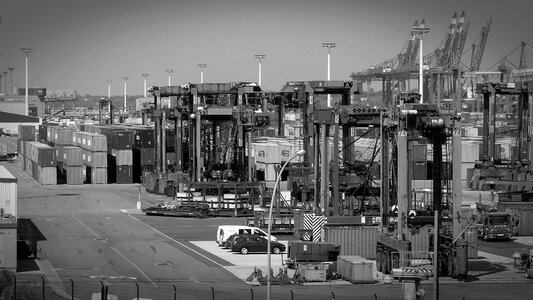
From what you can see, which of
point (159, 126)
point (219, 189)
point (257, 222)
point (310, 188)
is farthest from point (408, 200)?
point (159, 126)

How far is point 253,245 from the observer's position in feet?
175

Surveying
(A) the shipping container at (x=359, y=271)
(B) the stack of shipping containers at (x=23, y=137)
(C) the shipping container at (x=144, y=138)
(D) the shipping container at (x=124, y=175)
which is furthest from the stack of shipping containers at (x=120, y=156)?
(A) the shipping container at (x=359, y=271)

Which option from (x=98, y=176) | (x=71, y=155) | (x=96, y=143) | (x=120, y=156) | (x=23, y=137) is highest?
(x=23, y=137)

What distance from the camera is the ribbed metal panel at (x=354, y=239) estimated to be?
5172cm

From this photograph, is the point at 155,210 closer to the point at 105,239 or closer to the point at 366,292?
the point at 105,239

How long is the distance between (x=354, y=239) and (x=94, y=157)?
53830 mm

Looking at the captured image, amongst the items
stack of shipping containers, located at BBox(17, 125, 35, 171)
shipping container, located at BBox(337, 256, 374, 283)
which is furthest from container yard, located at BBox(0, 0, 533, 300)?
stack of shipping containers, located at BBox(17, 125, 35, 171)

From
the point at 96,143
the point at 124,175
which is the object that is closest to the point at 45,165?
the point at 96,143

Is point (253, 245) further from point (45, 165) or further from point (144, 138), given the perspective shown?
point (144, 138)

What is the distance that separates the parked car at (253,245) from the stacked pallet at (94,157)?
4821cm

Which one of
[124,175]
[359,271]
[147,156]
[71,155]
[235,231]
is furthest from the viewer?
[147,156]

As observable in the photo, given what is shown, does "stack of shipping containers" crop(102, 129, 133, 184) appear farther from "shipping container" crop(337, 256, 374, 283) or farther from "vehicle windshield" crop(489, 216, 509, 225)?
"shipping container" crop(337, 256, 374, 283)

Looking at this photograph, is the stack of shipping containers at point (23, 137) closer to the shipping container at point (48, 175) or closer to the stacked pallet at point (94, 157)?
the stacked pallet at point (94, 157)

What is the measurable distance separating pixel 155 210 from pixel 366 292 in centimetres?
3380
